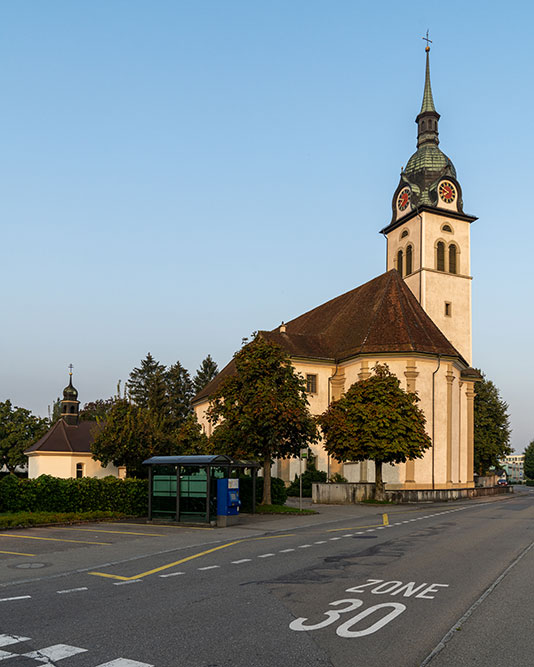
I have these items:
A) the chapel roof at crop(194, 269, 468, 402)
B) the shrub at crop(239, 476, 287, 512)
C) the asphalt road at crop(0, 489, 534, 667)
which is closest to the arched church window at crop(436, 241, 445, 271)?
the chapel roof at crop(194, 269, 468, 402)

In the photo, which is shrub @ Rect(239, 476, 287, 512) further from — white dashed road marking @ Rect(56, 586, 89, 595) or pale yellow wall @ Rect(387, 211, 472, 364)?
pale yellow wall @ Rect(387, 211, 472, 364)

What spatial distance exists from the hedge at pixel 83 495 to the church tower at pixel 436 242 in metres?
37.2

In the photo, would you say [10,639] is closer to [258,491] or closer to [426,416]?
[258,491]

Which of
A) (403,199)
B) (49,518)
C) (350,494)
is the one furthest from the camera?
(403,199)

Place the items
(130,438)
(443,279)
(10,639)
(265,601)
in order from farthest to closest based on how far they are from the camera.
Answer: (443,279)
(130,438)
(265,601)
(10,639)

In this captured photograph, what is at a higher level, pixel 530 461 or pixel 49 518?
pixel 49 518

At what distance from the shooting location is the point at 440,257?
5878 centimetres

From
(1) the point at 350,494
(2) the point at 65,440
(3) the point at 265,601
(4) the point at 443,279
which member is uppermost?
(4) the point at 443,279

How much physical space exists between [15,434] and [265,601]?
71.0m

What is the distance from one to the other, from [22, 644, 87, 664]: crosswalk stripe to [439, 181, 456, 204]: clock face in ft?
189

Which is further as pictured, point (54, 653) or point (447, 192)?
point (447, 192)

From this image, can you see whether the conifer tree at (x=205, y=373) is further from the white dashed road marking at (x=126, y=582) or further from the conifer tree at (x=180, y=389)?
the white dashed road marking at (x=126, y=582)

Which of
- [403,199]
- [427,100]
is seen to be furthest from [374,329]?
[427,100]

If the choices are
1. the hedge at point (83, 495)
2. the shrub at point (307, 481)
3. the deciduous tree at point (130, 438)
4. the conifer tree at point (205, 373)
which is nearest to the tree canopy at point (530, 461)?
the conifer tree at point (205, 373)
